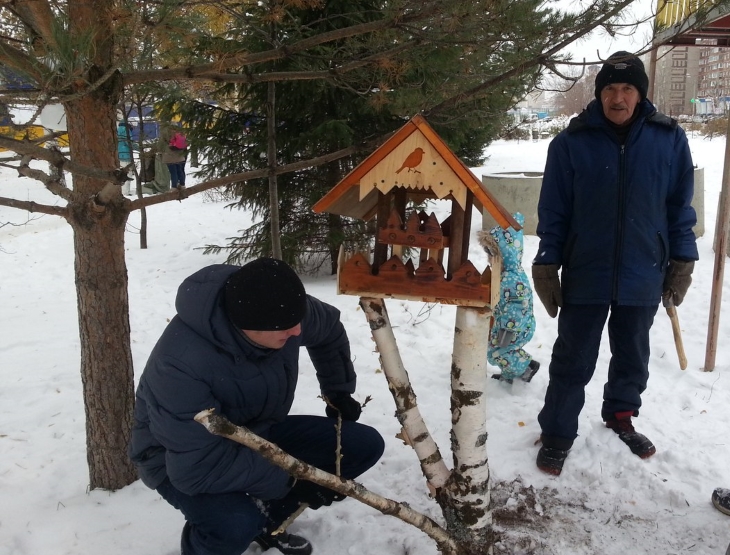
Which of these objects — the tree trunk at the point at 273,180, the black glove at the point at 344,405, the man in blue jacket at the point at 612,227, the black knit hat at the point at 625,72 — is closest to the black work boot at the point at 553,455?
the man in blue jacket at the point at 612,227

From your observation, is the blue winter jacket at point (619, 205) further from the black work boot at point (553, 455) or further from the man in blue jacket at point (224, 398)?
the man in blue jacket at point (224, 398)

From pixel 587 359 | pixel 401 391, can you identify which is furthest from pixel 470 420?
pixel 587 359

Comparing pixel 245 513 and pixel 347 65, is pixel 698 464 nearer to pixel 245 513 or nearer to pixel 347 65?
pixel 245 513

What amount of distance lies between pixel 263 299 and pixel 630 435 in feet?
6.87

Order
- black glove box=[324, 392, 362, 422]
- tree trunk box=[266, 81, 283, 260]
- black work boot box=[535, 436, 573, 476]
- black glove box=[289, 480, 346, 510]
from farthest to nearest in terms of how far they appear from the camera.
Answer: tree trunk box=[266, 81, 283, 260], black work boot box=[535, 436, 573, 476], black glove box=[324, 392, 362, 422], black glove box=[289, 480, 346, 510]

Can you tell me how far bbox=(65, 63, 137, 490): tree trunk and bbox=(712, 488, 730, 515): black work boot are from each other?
266 cm

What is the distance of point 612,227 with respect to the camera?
8.41ft

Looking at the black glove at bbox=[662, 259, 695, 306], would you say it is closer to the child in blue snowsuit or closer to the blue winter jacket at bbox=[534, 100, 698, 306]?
the blue winter jacket at bbox=[534, 100, 698, 306]

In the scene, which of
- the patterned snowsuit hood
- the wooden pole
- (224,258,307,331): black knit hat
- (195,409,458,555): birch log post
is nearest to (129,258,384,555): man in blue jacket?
(224,258,307,331): black knit hat

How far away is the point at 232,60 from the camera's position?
249 centimetres

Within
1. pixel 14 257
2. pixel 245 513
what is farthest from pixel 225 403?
pixel 14 257

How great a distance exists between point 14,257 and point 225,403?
7.65 metres

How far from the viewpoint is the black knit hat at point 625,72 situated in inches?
96.0

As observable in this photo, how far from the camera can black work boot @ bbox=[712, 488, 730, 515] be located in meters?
2.49
